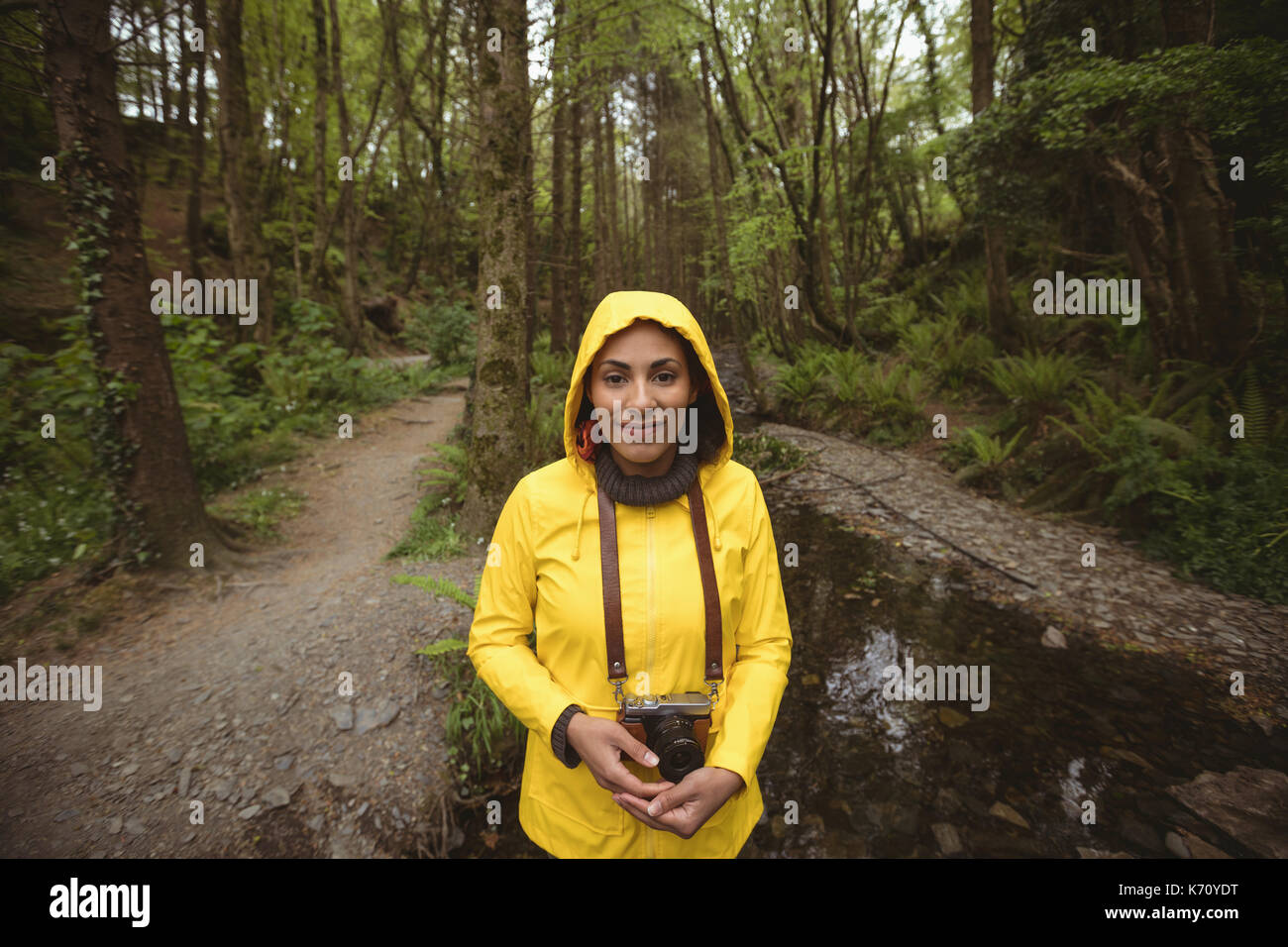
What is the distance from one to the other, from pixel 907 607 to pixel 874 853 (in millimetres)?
3021

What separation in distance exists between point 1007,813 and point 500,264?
647cm

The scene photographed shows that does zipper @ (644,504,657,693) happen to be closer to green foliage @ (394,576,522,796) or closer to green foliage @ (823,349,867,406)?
green foliage @ (394,576,522,796)

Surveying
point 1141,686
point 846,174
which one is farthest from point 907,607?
point 846,174

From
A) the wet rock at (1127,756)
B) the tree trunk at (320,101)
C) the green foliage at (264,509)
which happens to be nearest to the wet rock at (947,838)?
the wet rock at (1127,756)

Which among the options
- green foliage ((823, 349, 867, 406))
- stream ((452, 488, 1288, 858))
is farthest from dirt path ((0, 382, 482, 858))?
green foliage ((823, 349, 867, 406))

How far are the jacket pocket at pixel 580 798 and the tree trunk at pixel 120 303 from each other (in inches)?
197

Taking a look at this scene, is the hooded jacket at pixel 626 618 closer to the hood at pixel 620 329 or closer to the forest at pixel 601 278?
the hood at pixel 620 329

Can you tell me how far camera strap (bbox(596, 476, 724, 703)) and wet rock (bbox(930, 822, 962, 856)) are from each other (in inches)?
106

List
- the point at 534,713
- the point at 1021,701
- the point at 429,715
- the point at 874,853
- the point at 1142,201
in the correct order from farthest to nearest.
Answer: the point at 1142,201 → the point at 1021,701 → the point at 429,715 → the point at 874,853 → the point at 534,713

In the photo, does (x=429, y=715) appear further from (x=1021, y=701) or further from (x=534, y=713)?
(x=1021, y=701)

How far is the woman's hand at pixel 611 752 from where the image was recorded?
1.42 meters

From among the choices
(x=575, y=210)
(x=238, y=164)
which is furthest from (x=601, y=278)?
(x=238, y=164)

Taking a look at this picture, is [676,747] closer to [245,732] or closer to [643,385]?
[643,385]
